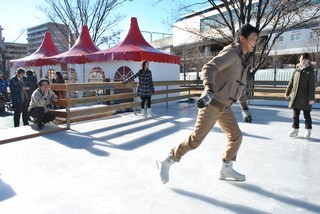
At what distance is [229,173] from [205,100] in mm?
1126

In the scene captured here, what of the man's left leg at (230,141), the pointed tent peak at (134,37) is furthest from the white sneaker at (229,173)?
the pointed tent peak at (134,37)

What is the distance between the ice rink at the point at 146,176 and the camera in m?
2.69

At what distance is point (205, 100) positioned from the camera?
8.55 feet

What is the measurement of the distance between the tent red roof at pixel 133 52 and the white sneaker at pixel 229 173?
27.9 ft

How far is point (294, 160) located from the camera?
405 cm

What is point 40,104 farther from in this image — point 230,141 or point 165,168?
point 230,141

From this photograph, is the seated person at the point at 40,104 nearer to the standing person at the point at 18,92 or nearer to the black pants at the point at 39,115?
the black pants at the point at 39,115

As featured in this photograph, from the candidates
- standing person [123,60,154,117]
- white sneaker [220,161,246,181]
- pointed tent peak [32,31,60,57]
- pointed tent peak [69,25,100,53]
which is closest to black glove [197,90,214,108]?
white sneaker [220,161,246,181]

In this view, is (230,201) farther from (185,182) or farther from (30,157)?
(30,157)

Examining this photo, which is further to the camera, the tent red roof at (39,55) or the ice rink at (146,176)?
the tent red roof at (39,55)

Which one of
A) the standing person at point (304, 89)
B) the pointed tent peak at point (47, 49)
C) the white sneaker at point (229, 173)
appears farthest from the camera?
the pointed tent peak at point (47, 49)

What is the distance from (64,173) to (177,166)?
1457 mm

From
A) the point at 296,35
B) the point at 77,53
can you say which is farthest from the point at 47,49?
the point at 296,35

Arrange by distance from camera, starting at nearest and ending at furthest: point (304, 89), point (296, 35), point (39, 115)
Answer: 1. point (304, 89)
2. point (39, 115)
3. point (296, 35)
